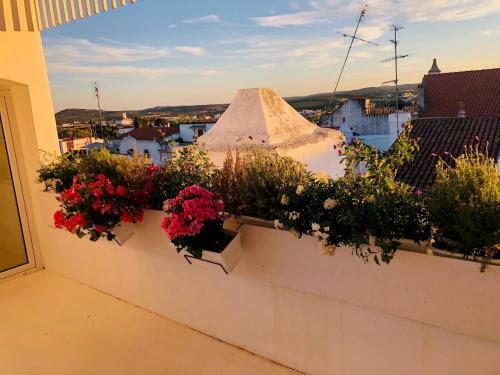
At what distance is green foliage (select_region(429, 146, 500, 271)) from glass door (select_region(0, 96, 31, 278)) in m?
4.09

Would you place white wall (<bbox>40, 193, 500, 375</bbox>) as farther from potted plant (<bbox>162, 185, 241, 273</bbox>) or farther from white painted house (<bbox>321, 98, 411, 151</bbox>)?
white painted house (<bbox>321, 98, 411, 151</bbox>)

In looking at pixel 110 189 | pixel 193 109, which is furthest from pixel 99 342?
pixel 193 109

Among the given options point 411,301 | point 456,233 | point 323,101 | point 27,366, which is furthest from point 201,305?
point 323,101

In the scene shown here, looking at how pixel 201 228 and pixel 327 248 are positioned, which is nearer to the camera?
pixel 327 248

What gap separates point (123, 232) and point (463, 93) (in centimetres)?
2717

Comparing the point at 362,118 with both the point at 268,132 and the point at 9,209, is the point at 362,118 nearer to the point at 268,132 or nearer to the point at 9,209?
the point at 268,132

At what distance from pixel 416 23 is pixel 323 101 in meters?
6.63

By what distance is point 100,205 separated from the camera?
2.58 meters

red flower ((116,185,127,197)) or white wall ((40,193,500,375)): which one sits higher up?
red flower ((116,185,127,197))

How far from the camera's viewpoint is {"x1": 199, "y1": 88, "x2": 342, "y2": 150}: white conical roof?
145 inches

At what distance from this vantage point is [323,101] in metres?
4.48

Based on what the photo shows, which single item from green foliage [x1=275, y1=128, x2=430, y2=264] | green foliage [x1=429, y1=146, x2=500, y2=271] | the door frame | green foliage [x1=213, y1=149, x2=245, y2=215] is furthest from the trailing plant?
the door frame

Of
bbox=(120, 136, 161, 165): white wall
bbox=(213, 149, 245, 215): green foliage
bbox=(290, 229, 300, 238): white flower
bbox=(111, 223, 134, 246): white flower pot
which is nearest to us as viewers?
bbox=(290, 229, 300, 238): white flower

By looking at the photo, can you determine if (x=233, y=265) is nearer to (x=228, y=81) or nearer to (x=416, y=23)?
(x=228, y=81)
